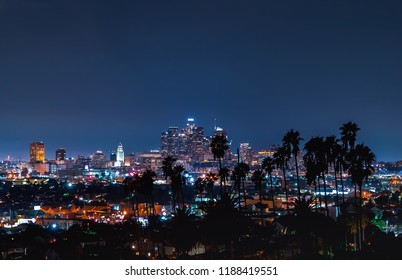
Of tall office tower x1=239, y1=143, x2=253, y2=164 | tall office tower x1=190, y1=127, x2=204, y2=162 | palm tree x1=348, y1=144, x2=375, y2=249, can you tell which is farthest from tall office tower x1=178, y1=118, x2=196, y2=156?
palm tree x1=348, y1=144, x2=375, y2=249

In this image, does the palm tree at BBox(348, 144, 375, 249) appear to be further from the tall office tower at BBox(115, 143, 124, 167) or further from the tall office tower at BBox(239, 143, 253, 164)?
the tall office tower at BBox(115, 143, 124, 167)

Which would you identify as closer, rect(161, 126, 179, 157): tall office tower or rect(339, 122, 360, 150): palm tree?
rect(339, 122, 360, 150): palm tree

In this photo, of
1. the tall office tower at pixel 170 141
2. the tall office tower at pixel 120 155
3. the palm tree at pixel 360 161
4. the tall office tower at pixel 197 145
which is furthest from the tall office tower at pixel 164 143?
the palm tree at pixel 360 161

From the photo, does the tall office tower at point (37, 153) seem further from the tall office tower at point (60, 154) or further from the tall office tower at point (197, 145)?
the tall office tower at point (197, 145)

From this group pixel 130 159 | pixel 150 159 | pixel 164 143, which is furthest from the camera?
pixel 130 159

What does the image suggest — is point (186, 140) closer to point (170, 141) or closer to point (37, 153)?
point (170, 141)

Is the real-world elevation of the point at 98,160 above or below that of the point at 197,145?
above

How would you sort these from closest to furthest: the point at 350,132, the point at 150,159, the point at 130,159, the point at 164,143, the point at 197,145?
the point at 350,132
the point at 197,145
the point at 164,143
the point at 150,159
the point at 130,159

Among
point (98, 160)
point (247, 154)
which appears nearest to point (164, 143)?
point (98, 160)
